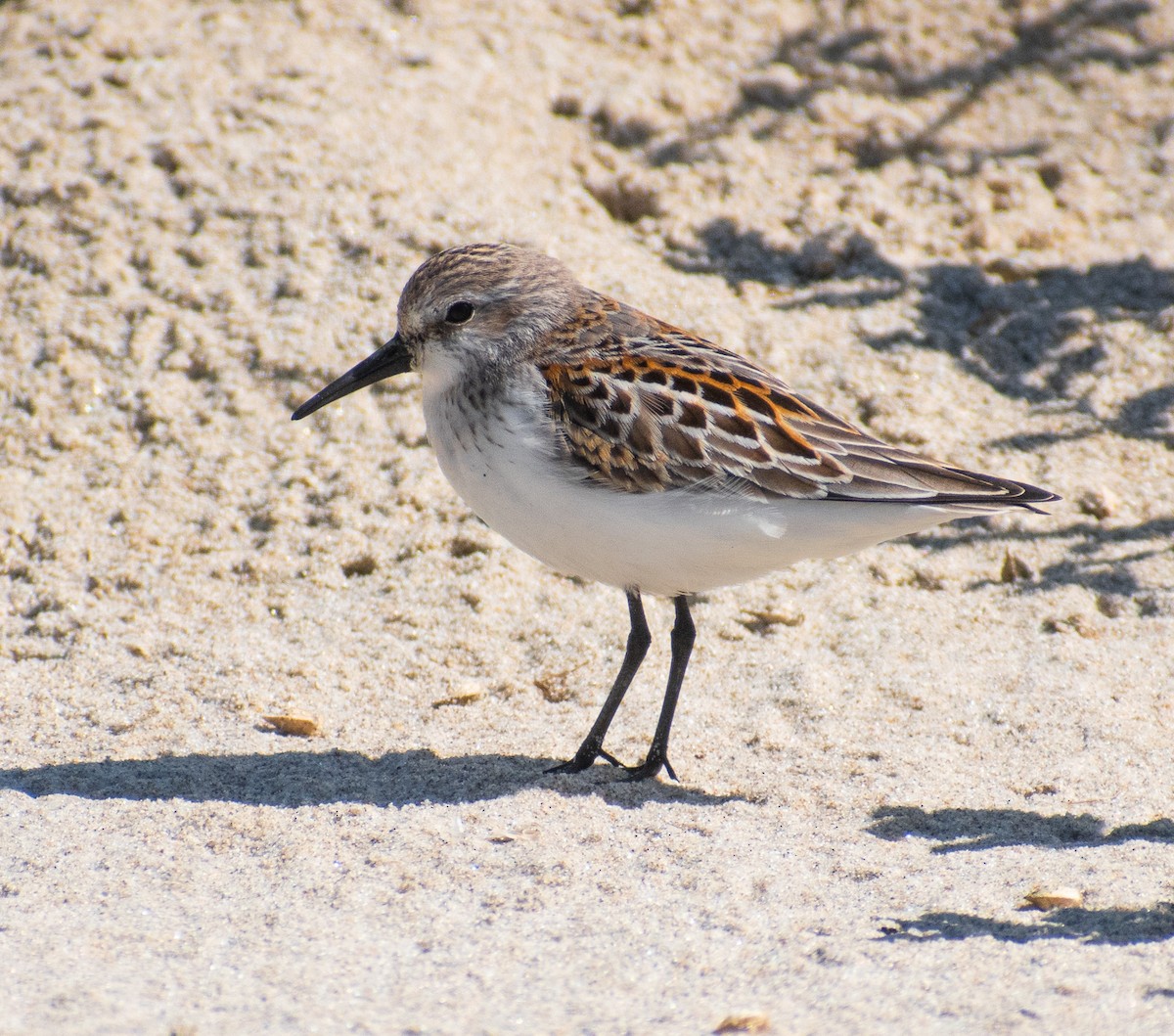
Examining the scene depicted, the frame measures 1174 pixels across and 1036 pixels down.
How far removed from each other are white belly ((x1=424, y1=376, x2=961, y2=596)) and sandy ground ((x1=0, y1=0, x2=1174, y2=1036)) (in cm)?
Answer: 78

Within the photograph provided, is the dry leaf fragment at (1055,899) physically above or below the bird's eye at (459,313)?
below

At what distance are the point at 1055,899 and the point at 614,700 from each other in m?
1.67

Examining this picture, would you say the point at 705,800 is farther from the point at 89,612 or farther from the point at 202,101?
the point at 202,101

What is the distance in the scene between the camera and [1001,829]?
14.6 feet

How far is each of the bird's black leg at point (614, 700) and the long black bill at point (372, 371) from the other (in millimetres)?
1225

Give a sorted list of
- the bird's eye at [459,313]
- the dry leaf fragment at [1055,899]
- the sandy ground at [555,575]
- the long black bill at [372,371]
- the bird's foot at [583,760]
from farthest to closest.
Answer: the long black bill at [372,371]
the bird's eye at [459,313]
the bird's foot at [583,760]
the dry leaf fragment at [1055,899]
the sandy ground at [555,575]

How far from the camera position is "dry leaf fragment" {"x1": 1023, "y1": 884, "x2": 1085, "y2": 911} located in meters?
3.85

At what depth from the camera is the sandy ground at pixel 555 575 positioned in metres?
3.67

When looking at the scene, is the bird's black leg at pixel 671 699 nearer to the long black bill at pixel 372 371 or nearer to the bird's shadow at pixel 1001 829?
the bird's shadow at pixel 1001 829

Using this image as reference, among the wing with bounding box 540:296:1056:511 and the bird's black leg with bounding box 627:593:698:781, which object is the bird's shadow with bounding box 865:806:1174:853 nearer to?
the bird's black leg with bounding box 627:593:698:781

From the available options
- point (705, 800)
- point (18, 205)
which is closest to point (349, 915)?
point (705, 800)

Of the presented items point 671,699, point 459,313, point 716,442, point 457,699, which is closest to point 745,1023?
point 671,699

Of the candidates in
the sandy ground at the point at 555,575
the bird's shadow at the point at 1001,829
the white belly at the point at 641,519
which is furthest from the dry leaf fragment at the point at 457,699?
the bird's shadow at the point at 1001,829

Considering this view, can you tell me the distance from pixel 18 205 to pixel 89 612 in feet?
7.77
